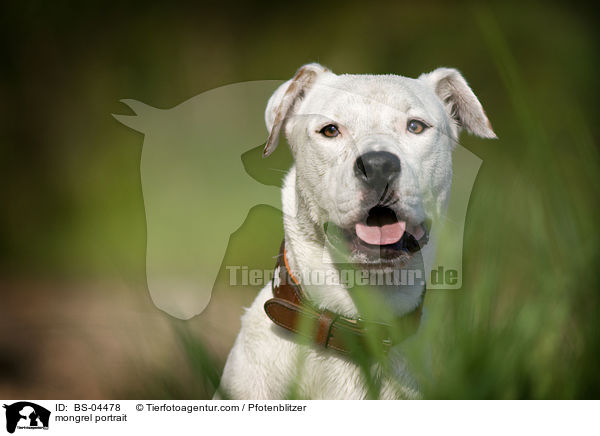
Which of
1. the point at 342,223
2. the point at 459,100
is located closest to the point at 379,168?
the point at 342,223

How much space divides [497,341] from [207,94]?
8.01 ft

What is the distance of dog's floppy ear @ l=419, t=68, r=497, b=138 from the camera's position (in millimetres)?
2387

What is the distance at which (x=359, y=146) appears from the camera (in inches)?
80.1

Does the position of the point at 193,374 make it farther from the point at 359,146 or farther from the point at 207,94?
the point at 207,94

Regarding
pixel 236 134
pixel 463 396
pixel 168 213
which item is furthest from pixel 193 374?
pixel 236 134

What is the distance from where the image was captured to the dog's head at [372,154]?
198cm

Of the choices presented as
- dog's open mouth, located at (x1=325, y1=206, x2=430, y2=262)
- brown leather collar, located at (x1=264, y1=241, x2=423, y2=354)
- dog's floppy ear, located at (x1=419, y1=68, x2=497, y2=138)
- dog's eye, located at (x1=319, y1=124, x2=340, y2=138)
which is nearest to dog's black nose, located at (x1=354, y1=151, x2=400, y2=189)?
dog's open mouth, located at (x1=325, y1=206, x2=430, y2=262)

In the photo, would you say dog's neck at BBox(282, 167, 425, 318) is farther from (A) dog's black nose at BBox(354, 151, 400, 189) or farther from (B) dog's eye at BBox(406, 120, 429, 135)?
(B) dog's eye at BBox(406, 120, 429, 135)
